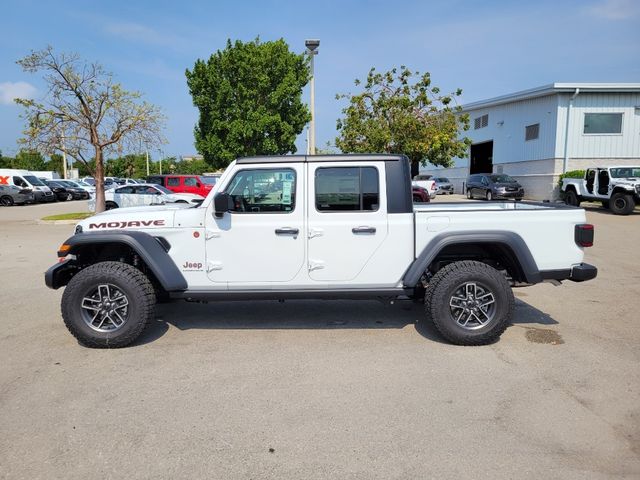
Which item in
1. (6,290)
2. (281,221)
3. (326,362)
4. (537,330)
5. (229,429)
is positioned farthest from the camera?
(6,290)

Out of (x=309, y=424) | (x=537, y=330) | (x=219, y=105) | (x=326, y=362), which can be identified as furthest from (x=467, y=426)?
(x=219, y=105)

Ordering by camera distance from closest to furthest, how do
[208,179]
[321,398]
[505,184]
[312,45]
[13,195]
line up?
[321,398], [312,45], [208,179], [505,184], [13,195]

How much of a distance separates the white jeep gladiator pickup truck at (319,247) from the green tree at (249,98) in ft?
69.4

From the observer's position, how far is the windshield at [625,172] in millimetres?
18250

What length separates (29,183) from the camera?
29.4 meters

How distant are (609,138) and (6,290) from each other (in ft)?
93.9

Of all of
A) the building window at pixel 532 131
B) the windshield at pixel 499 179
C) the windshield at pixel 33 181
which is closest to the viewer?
the windshield at pixel 499 179

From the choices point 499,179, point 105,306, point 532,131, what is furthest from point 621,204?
Result: point 105,306

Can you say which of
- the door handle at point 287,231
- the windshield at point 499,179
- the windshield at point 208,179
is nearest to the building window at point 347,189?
the door handle at point 287,231

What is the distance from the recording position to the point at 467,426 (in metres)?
3.25

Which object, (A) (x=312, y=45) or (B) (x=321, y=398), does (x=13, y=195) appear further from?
(B) (x=321, y=398)

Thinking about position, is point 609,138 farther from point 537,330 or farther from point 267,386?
point 267,386

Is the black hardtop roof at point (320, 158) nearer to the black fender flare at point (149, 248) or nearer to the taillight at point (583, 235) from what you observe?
the black fender flare at point (149, 248)

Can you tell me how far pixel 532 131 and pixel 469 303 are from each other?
90.7 feet
